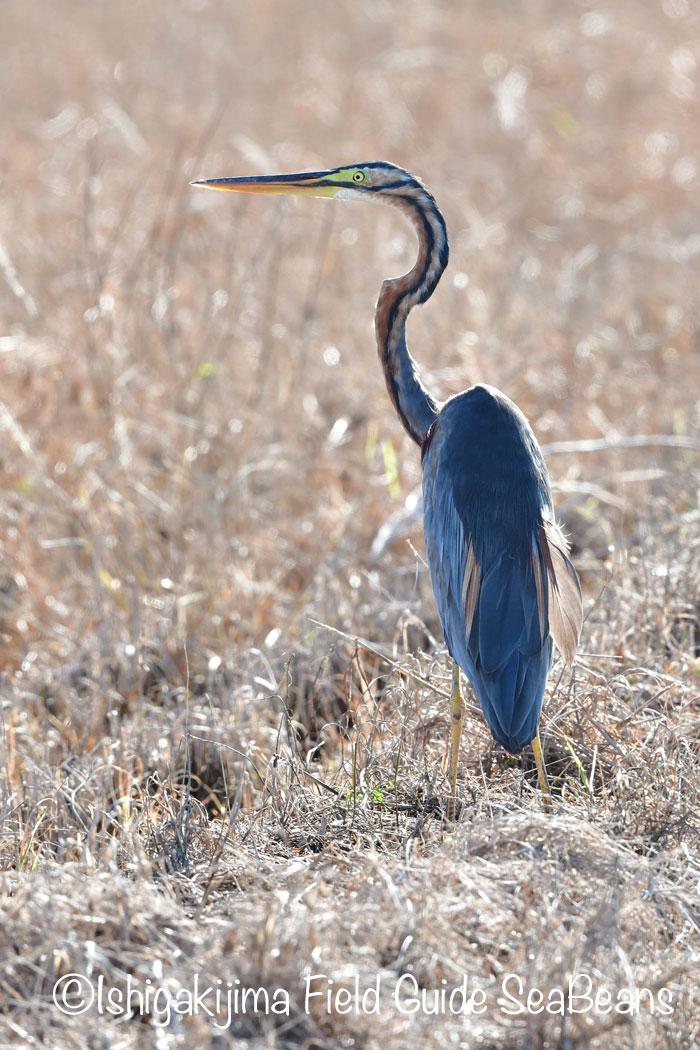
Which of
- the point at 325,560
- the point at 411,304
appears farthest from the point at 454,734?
the point at 325,560

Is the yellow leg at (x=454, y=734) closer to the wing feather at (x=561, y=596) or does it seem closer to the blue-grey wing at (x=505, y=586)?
the blue-grey wing at (x=505, y=586)

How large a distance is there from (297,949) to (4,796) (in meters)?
1.18

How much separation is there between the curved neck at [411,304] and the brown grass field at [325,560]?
2.15ft

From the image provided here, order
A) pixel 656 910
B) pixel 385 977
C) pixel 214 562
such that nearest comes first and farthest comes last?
1. pixel 385 977
2. pixel 656 910
3. pixel 214 562

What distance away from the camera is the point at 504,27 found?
455 inches

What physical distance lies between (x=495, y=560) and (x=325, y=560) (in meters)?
1.85

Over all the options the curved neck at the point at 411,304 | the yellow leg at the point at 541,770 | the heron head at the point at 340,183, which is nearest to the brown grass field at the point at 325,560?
the yellow leg at the point at 541,770

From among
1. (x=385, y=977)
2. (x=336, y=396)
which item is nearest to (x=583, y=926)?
(x=385, y=977)

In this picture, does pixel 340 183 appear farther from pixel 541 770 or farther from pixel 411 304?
pixel 541 770

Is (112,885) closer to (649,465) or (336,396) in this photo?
(649,465)

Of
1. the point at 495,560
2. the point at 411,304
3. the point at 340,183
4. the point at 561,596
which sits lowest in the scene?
the point at 561,596

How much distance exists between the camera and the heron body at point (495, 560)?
10.2ft

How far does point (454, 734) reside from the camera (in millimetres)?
3293

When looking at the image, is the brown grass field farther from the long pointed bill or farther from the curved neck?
the long pointed bill
